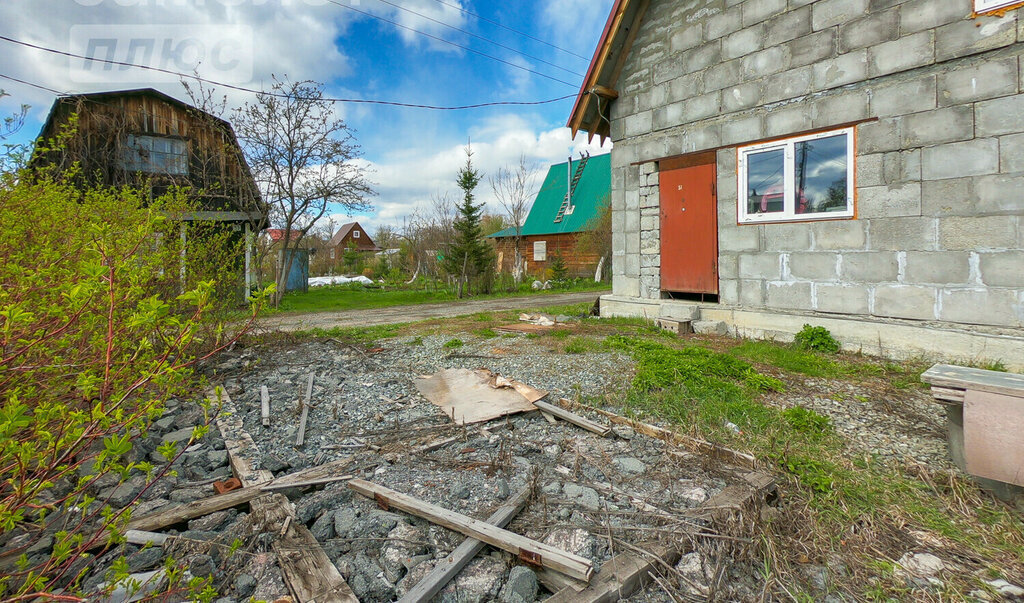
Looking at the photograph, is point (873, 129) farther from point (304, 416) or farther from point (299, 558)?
point (299, 558)

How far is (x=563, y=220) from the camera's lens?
27.5m

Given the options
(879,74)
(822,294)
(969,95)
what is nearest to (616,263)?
(822,294)

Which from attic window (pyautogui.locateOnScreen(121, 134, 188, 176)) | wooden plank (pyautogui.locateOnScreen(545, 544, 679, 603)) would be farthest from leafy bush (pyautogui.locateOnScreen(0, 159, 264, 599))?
attic window (pyautogui.locateOnScreen(121, 134, 188, 176))

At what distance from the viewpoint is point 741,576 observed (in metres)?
2.30

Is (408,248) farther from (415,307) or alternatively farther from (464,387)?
(464,387)

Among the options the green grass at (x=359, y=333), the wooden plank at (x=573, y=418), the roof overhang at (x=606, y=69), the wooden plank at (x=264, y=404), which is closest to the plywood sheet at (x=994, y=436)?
the wooden plank at (x=573, y=418)

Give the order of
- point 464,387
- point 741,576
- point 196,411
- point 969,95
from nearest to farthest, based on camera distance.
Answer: point 741,576 → point 196,411 → point 464,387 → point 969,95

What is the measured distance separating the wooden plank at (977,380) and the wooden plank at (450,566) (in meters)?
2.81

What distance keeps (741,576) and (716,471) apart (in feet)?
2.97

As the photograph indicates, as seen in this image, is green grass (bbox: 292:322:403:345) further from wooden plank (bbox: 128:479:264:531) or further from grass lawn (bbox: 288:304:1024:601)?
wooden plank (bbox: 128:479:264:531)

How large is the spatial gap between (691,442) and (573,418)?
3.17ft

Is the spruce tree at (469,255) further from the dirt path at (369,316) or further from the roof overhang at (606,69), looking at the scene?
the roof overhang at (606,69)

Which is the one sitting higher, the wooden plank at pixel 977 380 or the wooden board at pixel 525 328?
the wooden plank at pixel 977 380

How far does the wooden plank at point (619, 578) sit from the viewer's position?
2.03m
